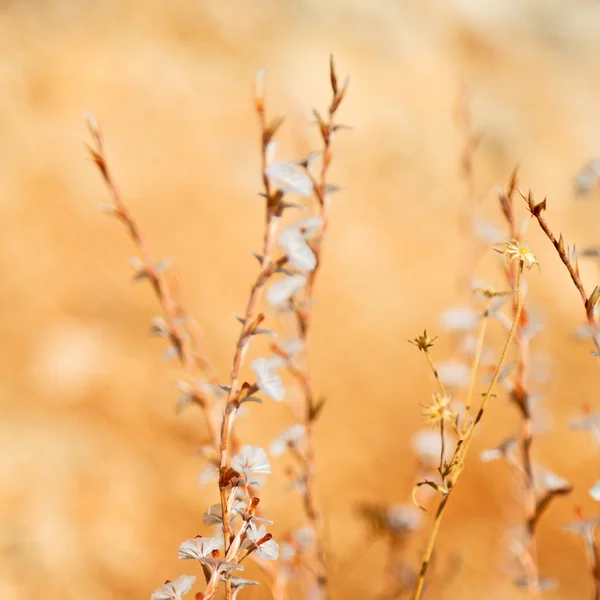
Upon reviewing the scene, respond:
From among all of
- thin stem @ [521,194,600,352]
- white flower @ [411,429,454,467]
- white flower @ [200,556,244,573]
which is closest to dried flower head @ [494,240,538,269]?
thin stem @ [521,194,600,352]

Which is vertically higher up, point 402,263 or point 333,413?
point 402,263

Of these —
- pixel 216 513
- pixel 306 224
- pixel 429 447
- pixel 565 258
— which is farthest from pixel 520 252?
pixel 429 447

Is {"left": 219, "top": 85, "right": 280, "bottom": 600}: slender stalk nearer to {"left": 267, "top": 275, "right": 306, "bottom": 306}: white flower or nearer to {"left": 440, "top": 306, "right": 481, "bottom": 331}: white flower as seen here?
{"left": 267, "top": 275, "right": 306, "bottom": 306}: white flower

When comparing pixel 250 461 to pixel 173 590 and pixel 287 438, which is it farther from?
Result: pixel 287 438

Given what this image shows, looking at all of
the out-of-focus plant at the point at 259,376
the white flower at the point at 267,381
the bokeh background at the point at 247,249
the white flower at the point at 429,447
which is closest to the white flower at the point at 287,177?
the out-of-focus plant at the point at 259,376

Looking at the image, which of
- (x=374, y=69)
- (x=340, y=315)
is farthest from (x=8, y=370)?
(x=374, y=69)

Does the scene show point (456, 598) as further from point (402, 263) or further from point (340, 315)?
point (402, 263)
